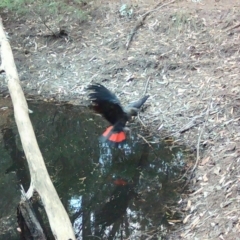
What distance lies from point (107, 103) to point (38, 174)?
1.60m

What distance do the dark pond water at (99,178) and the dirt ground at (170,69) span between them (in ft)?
0.83

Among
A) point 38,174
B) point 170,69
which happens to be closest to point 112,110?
point 38,174

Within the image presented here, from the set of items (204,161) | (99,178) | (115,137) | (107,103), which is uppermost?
(107,103)

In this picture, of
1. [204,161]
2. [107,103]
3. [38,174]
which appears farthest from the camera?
[107,103]

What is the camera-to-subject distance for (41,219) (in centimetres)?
418

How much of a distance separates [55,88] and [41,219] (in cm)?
322

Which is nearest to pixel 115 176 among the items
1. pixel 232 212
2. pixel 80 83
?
pixel 232 212

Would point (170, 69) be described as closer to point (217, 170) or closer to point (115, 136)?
point (115, 136)

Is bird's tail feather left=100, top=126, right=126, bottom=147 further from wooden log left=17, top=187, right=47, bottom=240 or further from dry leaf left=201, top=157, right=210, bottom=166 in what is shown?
wooden log left=17, top=187, right=47, bottom=240

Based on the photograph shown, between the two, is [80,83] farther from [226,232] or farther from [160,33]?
[226,232]

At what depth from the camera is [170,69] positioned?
652 centimetres

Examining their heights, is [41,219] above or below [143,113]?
above

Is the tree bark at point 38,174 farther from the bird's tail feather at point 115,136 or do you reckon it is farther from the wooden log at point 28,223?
the bird's tail feather at point 115,136

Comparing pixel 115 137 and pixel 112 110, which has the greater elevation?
pixel 112 110
